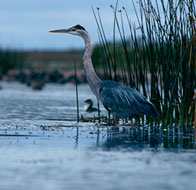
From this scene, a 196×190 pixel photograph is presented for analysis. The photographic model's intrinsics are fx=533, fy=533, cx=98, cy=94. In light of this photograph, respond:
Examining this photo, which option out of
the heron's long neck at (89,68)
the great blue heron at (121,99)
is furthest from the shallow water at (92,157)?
the heron's long neck at (89,68)

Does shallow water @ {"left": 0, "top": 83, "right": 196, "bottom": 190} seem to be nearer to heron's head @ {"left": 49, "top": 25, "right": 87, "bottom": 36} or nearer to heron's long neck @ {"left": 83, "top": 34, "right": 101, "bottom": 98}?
heron's long neck @ {"left": 83, "top": 34, "right": 101, "bottom": 98}

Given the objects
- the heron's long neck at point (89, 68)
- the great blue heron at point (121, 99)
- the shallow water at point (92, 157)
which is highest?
the heron's long neck at point (89, 68)

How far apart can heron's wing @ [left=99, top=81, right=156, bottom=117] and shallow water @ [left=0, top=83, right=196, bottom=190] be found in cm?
31

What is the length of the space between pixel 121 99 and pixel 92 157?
2.65m

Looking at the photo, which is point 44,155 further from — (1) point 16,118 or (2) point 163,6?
(1) point 16,118

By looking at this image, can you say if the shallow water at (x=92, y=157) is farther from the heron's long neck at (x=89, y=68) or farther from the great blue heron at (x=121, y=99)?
the heron's long neck at (x=89, y=68)

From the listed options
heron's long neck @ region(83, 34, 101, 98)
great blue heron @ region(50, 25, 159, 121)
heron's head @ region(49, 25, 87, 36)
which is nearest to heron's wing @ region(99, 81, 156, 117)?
great blue heron @ region(50, 25, 159, 121)

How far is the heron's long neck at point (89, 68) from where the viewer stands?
8453mm

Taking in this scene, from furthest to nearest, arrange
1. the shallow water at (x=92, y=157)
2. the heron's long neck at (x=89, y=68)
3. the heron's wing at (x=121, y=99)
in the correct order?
the heron's long neck at (x=89, y=68), the heron's wing at (x=121, y=99), the shallow water at (x=92, y=157)

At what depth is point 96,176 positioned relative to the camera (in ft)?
15.0

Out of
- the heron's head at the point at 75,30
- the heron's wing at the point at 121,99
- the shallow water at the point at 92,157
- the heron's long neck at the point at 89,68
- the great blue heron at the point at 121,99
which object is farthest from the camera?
the heron's head at the point at 75,30

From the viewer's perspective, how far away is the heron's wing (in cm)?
786

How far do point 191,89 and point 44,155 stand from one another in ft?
10.9

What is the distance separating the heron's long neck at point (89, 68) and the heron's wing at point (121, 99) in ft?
0.80
